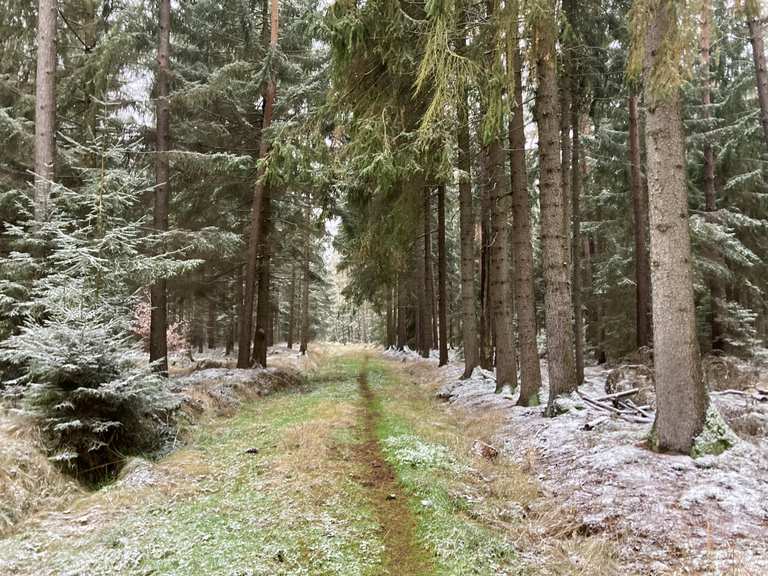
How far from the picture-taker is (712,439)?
5.54 m

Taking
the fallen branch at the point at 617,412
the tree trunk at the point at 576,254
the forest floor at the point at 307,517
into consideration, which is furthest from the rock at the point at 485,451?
the tree trunk at the point at 576,254

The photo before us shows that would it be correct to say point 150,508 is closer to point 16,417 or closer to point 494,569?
point 16,417

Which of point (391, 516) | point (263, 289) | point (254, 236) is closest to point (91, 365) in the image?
point (391, 516)

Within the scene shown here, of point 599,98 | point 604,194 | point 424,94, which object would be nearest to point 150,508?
point 424,94

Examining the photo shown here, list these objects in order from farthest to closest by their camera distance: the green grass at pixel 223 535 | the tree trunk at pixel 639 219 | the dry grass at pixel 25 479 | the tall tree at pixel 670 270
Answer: the tree trunk at pixel 639 219
the tall tree at pixel 670 270
the dry grass at pixel 25 479
the green grass at pixel 223 535

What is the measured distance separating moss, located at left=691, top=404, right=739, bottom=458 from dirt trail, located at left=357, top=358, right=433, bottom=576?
3531 millimetres

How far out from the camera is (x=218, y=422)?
928 cm

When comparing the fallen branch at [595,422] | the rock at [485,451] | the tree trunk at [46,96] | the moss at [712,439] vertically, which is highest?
the tree trunk at [46,96]

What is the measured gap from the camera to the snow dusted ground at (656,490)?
12.7 ft

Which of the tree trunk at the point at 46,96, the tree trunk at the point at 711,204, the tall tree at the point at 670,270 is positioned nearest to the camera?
the tall tree at the point at 670,270

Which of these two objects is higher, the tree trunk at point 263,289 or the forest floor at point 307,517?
the tree trunk at point 263,289

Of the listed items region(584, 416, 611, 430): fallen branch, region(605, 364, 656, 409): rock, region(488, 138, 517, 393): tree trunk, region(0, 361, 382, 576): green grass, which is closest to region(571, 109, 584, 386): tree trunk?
region(605, 364, 656, 409): rock

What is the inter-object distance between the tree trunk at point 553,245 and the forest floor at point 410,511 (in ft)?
3.29

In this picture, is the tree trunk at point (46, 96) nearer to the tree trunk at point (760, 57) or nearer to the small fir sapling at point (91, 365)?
the small fir sapling at point (91, 365)
